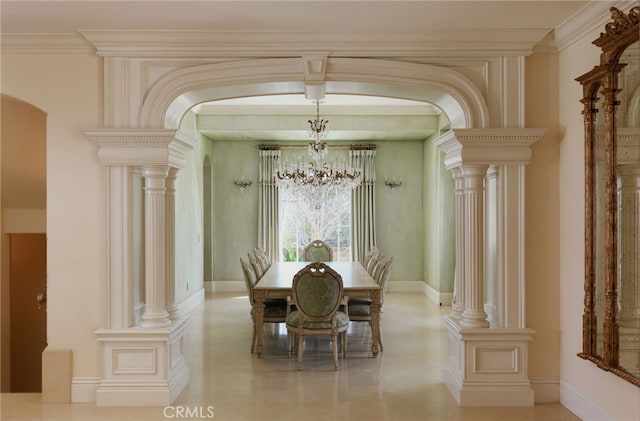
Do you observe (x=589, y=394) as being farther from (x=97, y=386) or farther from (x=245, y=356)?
(x=97, y=386)

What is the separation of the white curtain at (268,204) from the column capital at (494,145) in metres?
6.86

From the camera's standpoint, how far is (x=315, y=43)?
4.51 meters

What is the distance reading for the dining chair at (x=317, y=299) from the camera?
5.51 metres

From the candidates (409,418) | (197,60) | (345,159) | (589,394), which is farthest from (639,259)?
(345,159)

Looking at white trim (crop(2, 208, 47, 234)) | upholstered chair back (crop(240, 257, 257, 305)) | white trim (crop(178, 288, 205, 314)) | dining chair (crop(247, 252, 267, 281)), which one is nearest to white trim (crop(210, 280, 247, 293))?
white trim (crop(178, 288, 205, 314))

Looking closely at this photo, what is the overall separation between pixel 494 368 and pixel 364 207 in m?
6.73

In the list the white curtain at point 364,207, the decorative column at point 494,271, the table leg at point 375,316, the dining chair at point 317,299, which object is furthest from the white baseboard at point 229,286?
the decorative column at point 494,271

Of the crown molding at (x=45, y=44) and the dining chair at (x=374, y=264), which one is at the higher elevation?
the crown molding at (x=45, y=44)

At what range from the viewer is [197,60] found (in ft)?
15.1

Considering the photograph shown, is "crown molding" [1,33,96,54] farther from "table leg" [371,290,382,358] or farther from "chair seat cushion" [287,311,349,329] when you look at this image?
"table leg" [371,290,382,358]

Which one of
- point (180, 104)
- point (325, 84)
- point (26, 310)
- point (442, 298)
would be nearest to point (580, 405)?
point (325, 84)

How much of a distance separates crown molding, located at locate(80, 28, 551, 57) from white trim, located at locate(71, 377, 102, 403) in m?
2.65

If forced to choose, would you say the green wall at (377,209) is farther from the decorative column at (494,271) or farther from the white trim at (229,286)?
the decorative column at (494,271)

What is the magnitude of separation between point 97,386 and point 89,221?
134 centimetres
